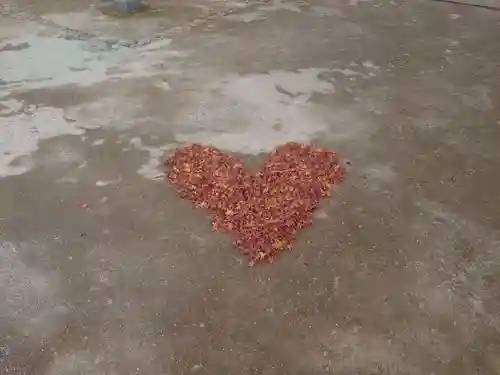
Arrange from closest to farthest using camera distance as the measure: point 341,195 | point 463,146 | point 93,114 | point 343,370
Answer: point 343,370
point 341,195
point 463,146
point 93,114

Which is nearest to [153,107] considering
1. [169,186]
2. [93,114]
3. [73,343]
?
[93,114]

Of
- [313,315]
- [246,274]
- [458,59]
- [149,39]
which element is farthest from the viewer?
[149,39]

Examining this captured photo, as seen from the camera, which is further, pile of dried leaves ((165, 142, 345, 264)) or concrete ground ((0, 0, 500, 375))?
pile of dried leaves ((165, 142, 345, 264))

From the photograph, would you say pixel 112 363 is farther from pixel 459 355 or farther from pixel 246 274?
pixel 459 355

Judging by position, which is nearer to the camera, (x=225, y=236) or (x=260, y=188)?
(x=225, y=236)
